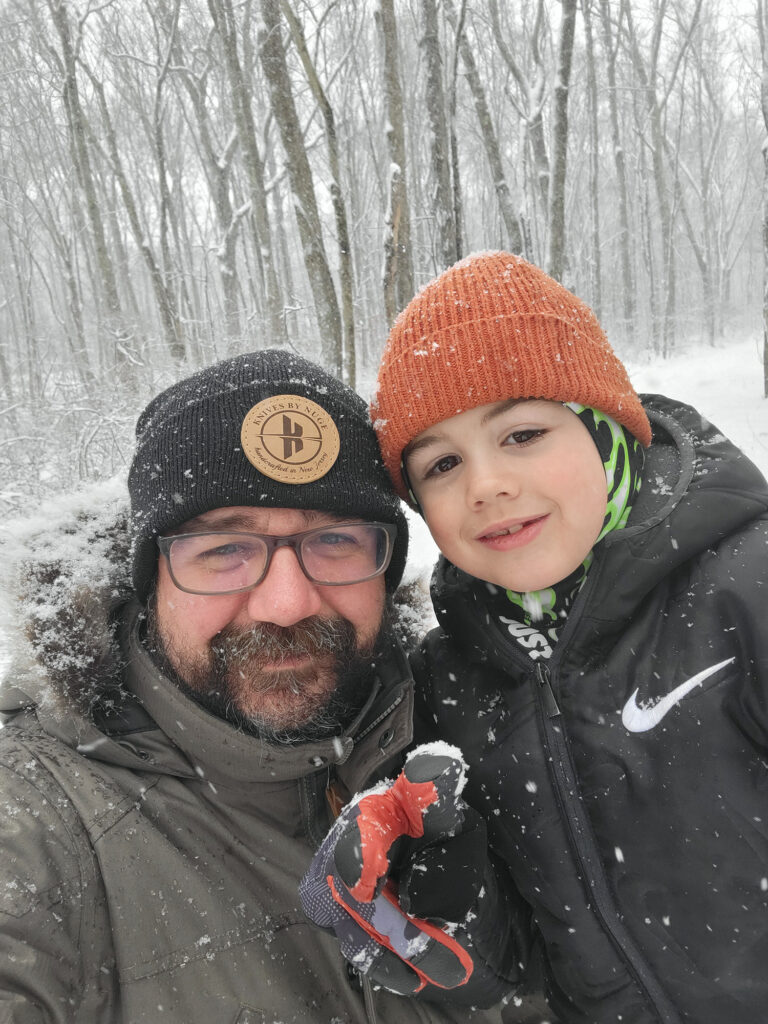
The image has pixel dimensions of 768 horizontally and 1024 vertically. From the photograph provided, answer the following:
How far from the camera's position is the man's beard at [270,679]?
140cm

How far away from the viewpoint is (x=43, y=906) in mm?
1050

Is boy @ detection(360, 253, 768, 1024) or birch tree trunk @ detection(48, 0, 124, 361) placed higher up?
birch tree trunk @ detection(48, 0, 124, 361)

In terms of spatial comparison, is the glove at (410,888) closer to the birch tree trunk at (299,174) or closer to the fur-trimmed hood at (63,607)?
the fur-trimmed hood at (63,607)

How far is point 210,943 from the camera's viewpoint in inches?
46.4

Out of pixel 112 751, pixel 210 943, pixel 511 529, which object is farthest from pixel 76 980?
pixel 511 529

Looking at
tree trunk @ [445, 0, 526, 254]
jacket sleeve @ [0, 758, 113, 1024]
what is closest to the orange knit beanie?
jacket sleeve @ [0, 758, 113, 1024]

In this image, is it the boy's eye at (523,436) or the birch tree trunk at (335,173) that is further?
the birch tree trunk at (335,173)

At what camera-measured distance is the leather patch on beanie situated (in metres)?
1.46

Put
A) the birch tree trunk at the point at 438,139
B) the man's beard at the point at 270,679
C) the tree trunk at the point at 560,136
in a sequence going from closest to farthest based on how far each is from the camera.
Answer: the man's beard at the point at 270,679
the birch tree trunk at the point at 438,139
the tree trunk at the point at 560,136

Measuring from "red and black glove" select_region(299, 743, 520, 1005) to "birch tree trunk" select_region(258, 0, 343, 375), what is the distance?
14.2ft

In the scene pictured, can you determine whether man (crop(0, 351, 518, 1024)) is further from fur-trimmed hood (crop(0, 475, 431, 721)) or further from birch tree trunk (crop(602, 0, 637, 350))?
birch tree trunk (crop(602, 0, 637, 350))

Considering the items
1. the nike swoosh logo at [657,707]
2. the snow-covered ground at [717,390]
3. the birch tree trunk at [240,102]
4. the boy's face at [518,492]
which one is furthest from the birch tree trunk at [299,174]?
the nike swoosh logo at [657,707]

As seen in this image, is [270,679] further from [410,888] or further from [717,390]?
[717,390]

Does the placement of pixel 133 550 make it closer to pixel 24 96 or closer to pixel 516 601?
pixel 516 601
